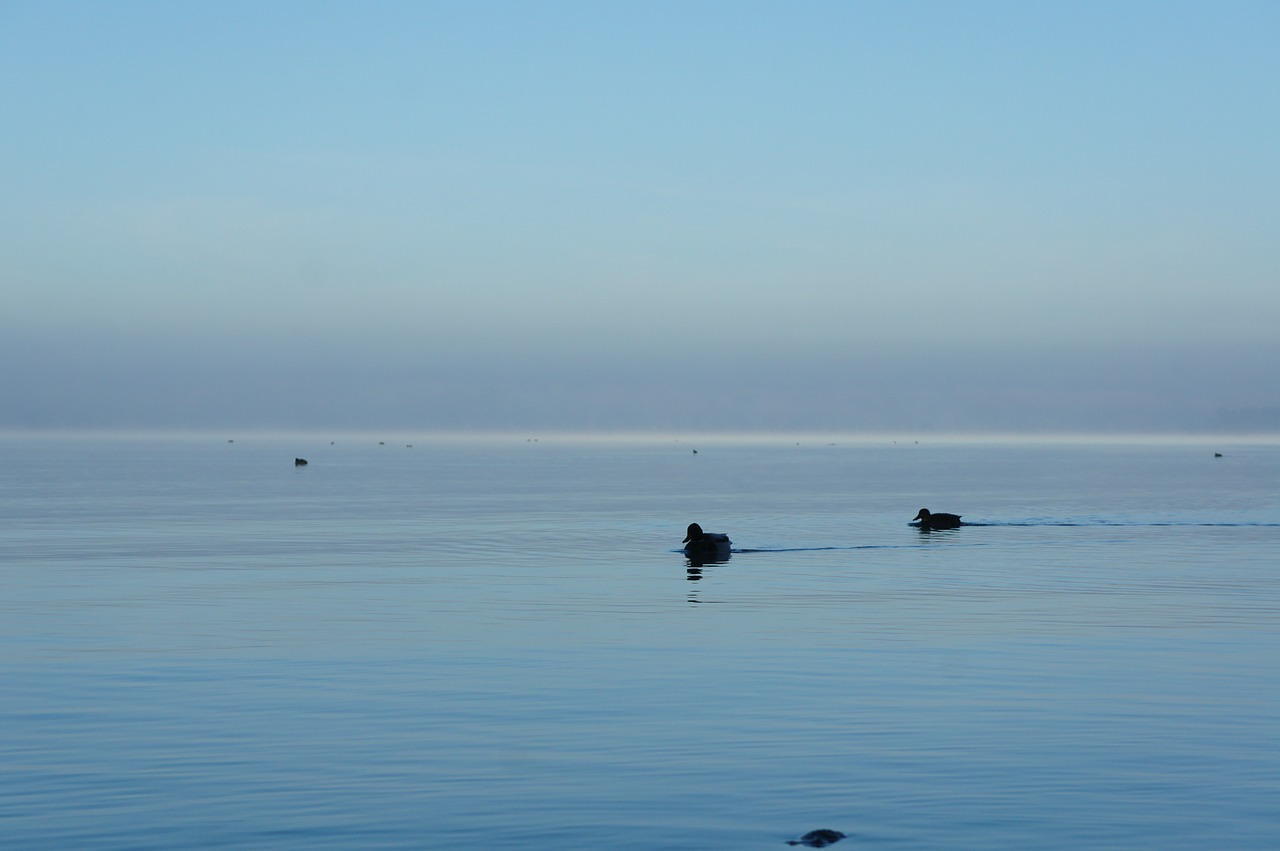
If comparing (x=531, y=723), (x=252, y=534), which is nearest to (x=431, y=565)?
(x=252, y=534)

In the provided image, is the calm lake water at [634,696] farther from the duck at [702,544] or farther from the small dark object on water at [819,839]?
the duck at [702,544]

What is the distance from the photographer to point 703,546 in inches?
2188

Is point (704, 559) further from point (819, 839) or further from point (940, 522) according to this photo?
point (819, 839)

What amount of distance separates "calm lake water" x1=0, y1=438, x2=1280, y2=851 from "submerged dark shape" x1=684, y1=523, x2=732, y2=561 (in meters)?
0.60

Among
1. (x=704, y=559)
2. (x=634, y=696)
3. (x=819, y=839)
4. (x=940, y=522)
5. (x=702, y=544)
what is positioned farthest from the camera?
(x=940, y=522)

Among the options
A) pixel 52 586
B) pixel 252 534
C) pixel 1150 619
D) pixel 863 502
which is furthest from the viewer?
pixel 863 502

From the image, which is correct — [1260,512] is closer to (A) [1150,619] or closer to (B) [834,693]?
(A) [1150,619]

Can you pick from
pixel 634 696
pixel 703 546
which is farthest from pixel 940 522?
pixel 634 696

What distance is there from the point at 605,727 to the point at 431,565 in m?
30.6

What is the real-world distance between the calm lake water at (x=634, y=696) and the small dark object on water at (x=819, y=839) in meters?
0.20

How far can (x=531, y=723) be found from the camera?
24031 millimetres

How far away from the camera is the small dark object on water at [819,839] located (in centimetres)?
1652

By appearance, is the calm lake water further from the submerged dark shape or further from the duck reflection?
Result: the submerged dark shape

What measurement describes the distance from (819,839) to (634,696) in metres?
10.2
